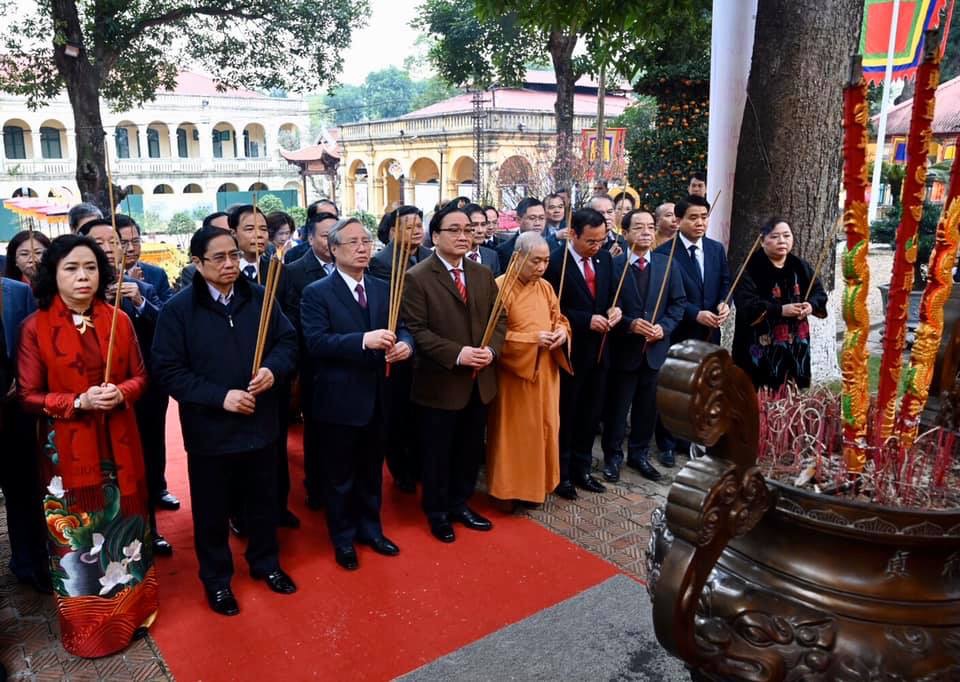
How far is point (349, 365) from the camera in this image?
2916 mm

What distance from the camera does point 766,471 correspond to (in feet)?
4.58

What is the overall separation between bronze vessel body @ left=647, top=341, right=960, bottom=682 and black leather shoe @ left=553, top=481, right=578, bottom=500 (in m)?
2.48

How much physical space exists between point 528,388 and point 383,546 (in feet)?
3.09

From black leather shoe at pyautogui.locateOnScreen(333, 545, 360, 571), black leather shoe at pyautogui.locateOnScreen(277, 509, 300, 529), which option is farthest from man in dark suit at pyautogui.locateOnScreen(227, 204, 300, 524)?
black leather shoe at pyautogui.locateOnScreen(333, 545, 360, 571)

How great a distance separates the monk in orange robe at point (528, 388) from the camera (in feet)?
10.9

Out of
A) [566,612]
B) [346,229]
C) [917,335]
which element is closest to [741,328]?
[566,612]

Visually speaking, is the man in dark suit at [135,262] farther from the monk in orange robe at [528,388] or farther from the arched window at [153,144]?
the arched window at [153,144]

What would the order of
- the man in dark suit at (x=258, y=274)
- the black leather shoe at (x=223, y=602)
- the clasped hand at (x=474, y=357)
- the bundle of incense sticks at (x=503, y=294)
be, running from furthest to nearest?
the man in dark suit at (x=258, y=274) → the bundle of incense sticks at (x=503, y=294) → the clasped hand at (x=474, y=357) → the black leather shoe at (x=223, y=602)

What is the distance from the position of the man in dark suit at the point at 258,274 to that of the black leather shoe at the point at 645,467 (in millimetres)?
1786

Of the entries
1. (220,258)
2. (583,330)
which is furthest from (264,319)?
(583,330)

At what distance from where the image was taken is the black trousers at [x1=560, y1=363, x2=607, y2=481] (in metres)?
3.71

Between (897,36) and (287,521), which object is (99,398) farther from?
(897,36)

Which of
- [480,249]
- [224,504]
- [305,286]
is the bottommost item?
[224,504]

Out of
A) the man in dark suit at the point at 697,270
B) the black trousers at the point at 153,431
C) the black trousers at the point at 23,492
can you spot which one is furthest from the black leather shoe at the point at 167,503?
the man in dark suit at the point at 697,270
